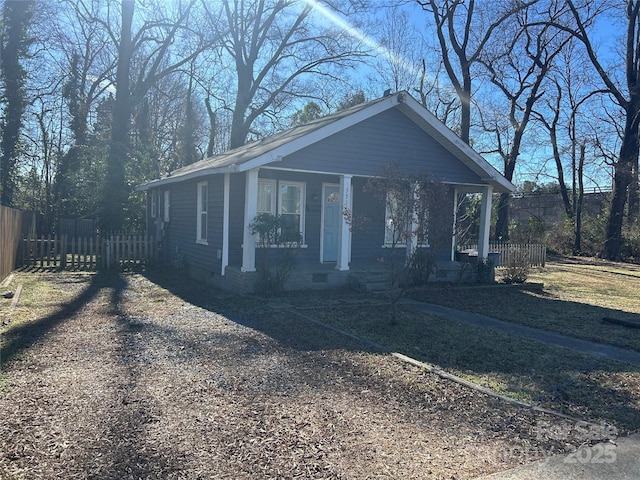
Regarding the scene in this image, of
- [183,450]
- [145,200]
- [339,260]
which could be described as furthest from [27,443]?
[145,200]

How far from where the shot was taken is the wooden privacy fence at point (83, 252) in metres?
15.3

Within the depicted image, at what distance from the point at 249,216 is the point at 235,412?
6.86m

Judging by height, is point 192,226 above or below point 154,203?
below

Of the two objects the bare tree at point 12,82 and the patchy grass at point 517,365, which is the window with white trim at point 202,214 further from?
the bare tree at point 12,82

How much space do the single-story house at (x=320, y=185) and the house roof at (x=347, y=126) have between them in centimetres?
3

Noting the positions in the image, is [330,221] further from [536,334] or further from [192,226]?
[536,334]

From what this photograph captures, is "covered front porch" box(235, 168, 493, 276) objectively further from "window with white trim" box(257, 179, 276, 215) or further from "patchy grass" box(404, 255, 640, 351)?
"patchy grass" box(404, 255, 640, 351)

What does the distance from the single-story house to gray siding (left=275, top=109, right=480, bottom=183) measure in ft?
0.08

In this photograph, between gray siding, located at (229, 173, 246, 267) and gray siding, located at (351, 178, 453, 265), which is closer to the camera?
gray siding, located at (229, 173, 246, 267)

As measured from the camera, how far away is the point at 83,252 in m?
15.3

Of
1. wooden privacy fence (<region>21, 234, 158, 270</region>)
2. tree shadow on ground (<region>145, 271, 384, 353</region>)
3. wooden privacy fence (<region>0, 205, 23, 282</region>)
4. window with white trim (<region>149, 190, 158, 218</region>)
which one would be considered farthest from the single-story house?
wooden privacy fence (<region>0, 205, 23, 282</region>)

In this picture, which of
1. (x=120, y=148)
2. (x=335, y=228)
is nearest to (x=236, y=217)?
(x=335, y=228)

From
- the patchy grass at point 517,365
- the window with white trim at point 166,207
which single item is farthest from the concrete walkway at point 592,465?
the window with white trim at point 166,207

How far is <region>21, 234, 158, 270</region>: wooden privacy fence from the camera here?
15.3m
